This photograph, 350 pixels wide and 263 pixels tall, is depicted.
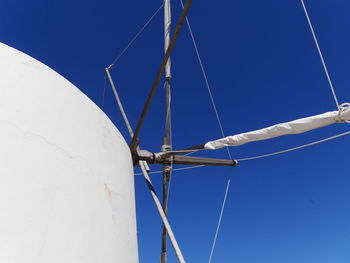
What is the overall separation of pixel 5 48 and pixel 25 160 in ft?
3.40

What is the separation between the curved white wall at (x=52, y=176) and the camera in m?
1.96

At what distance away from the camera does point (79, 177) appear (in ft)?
8.18

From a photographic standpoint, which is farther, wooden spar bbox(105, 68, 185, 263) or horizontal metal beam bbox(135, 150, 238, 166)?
horizontal metal beam bbox(135, 150, 238, 166)

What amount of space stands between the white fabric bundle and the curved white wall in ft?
5.99

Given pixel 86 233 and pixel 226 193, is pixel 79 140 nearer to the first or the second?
pixel 86 233

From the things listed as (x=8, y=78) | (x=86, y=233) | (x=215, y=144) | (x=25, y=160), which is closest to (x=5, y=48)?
(x=8, y=78)

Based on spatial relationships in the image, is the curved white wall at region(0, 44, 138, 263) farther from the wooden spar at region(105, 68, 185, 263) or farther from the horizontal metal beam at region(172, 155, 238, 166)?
the horizontal metal beam at region(172, 155, 238, 166)

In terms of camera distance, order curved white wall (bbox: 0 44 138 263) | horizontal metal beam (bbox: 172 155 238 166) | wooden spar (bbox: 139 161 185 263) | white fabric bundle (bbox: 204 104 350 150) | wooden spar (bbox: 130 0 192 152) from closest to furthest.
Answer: curved white wall (bbox: 0 44 138 263) < white fabric bundle (bbox: 204 104 350 150) < wooden spar (bbox: 130 0 192 152) < wooden spar (bbox: 139 161 185 263) < horizontal metal beam (bbox: 172 155 238 166)

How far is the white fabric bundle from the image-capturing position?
2.91 metres

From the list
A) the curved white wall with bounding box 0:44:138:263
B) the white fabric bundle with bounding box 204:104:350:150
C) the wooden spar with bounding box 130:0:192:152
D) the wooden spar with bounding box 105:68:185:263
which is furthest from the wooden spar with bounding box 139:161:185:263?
the white fabric bundle with bounding box 204:104:350:150

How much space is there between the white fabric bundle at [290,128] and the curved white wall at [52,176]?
1.83 meters

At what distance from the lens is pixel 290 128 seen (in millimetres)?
3334

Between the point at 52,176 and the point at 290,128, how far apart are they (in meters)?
2.58

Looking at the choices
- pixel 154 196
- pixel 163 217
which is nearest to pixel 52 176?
pixel 163 217
